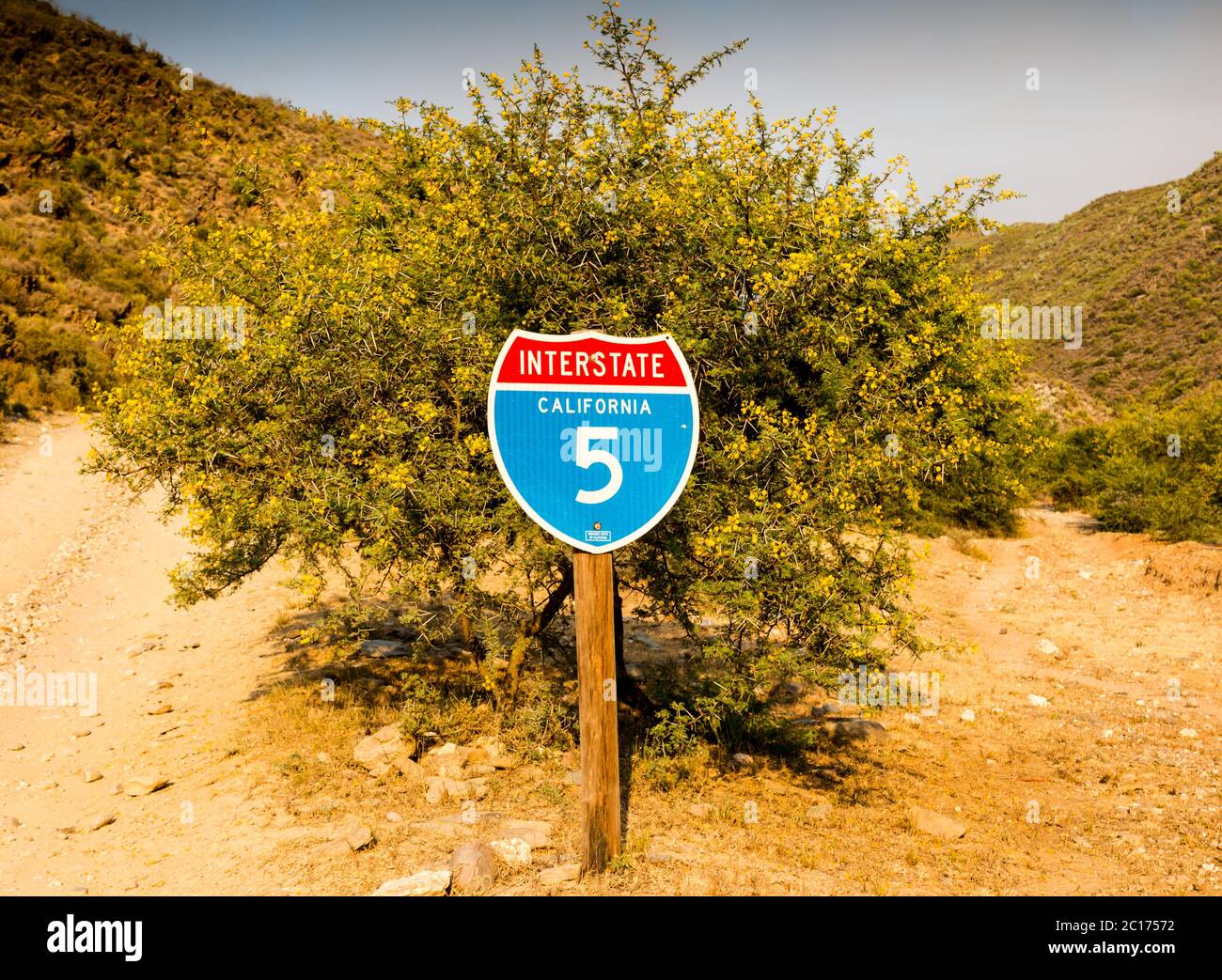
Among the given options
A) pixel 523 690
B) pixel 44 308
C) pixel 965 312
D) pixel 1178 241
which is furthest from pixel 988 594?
pixel 1178 241

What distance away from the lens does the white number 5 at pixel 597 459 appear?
437cm

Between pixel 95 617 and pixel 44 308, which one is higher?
pixel 44 308

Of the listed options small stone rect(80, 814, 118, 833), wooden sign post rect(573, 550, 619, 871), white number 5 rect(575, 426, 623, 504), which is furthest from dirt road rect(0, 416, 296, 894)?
white number 5 rect(575, 426, 623, 504)

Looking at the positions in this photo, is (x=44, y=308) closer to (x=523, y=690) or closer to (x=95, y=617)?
(x=95, y=617)

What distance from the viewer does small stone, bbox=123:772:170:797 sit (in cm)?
650

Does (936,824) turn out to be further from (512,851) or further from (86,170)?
(86,170)

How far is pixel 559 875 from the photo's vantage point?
190 inches

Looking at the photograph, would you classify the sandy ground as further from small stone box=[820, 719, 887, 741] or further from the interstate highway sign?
the interstate highway sign

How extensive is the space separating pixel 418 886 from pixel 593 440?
2.66m

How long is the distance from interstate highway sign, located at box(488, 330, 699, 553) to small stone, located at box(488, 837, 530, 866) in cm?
211

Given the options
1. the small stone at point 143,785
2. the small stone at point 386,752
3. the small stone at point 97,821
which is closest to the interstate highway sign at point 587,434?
the small stone at point 386,752

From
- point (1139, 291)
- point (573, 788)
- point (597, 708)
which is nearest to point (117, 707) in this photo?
point (573, 788)
